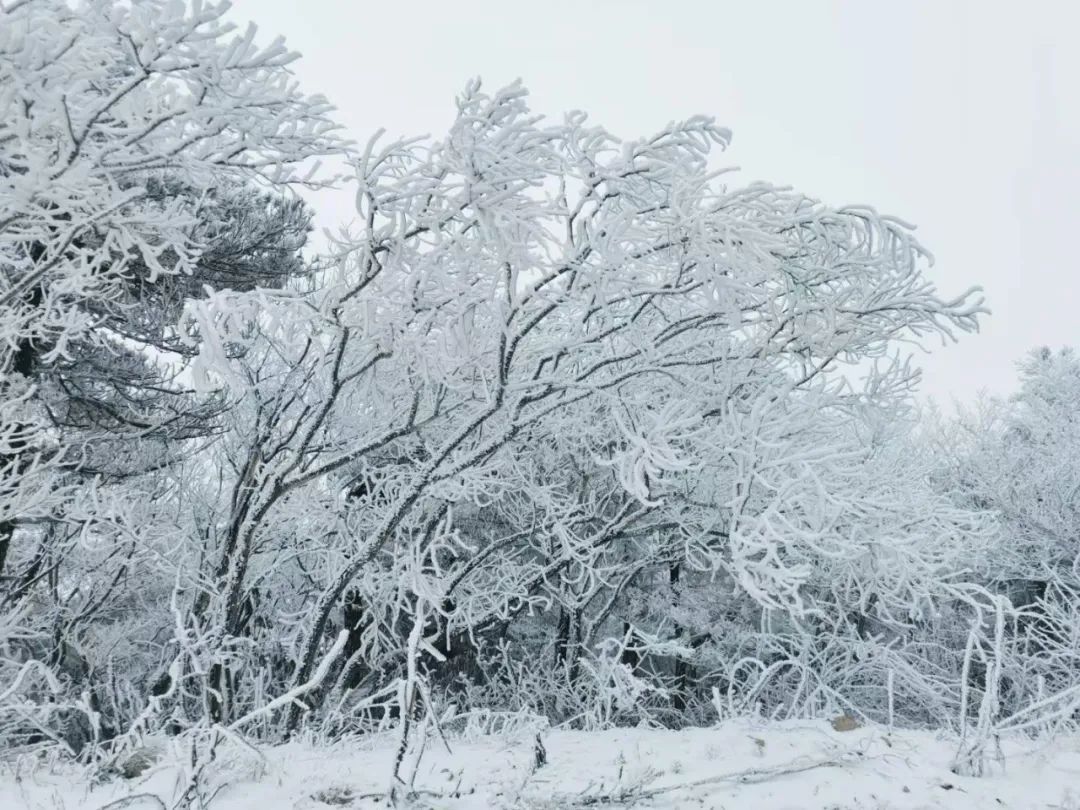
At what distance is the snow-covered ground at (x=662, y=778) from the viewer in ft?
9.86

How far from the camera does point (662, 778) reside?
3408mm

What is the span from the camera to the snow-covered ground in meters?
3.01

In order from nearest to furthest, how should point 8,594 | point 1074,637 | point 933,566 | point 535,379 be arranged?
point 933,566
point 535,379
point 1074,637
point 8,594

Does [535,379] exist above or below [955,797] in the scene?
above

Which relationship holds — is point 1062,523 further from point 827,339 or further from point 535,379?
point 535,379

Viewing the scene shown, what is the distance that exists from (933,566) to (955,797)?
2204 millimetres

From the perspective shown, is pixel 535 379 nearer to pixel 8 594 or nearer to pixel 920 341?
pixel 920 341

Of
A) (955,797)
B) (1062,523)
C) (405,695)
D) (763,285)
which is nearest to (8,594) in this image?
(405,695)

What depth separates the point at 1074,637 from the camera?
7.56 metres

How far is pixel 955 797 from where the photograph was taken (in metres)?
2.96

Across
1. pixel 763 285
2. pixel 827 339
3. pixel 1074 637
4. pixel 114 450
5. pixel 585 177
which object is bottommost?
pixel 1074 637

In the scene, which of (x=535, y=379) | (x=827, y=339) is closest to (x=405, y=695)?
(x=535, y=379)

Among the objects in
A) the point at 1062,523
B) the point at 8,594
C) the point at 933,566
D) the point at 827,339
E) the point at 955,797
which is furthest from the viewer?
the point at 1062,523

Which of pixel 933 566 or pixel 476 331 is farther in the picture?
pixel 476 331
